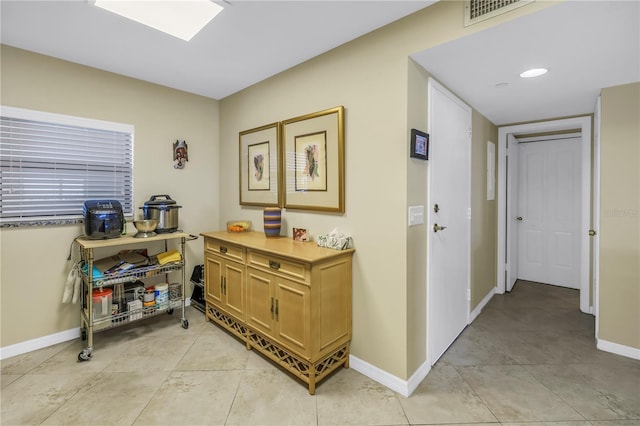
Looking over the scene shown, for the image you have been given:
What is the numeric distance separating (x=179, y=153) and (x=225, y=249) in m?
1.36

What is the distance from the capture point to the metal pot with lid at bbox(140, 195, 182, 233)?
9.50 ft

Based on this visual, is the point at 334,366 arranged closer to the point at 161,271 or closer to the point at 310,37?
the point at 161,271

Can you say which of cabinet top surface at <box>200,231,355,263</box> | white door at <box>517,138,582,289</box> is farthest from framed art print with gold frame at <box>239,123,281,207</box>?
white door at <box>517,138,582,289</box>

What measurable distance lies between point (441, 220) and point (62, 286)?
3.43 metres

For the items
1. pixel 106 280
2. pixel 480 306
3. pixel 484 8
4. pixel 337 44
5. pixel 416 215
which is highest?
pixel 337 44

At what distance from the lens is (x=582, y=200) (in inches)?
129

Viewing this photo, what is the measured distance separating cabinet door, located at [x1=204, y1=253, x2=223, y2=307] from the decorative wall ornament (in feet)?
3.68

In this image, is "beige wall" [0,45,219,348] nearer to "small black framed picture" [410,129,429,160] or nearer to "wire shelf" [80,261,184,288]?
"wire shelf" [80,261,184,288]

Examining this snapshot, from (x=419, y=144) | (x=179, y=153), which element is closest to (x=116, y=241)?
(x=179, y=153)

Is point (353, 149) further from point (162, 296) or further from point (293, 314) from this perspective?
point (162, 296)

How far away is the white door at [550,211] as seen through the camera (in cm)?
405

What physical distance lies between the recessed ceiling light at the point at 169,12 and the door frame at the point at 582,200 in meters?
3.66

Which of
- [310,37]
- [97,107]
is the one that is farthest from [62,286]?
[310,37]

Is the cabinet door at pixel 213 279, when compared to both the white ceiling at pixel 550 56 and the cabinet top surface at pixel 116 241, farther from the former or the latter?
the white ceiling at pixel 550 56
